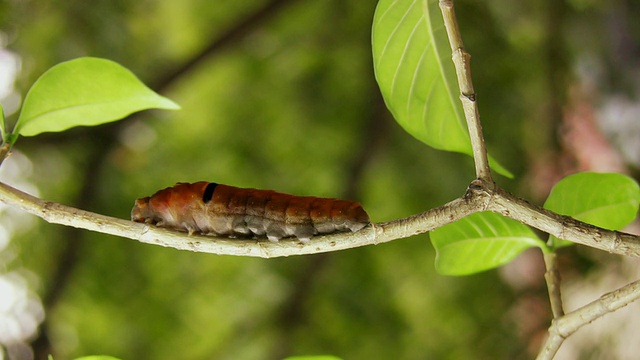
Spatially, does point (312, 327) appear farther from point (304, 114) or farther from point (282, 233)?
point (282, 233)

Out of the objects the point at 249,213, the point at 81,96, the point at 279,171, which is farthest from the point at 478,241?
the point at 279,171

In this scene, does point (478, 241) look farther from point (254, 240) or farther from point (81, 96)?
point (81, 96)

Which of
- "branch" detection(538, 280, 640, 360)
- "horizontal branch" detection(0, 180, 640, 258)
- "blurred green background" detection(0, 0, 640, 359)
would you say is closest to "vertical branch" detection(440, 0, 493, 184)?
"horizontal branch" detection(0, 180, 640, 258)

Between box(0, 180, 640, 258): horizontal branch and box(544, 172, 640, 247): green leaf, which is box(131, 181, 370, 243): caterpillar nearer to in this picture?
box(0, 180, 640, 258): horizontal branch

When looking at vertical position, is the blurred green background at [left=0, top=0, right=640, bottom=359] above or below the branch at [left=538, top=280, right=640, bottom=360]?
above

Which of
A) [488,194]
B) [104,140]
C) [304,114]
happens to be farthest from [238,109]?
[488,194]

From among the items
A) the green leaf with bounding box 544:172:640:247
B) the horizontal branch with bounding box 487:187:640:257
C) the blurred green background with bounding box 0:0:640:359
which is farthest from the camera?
the blurred green background with bounding box 0:0:640:359
